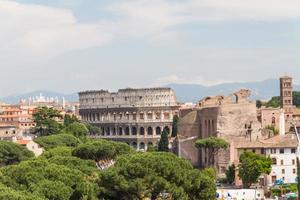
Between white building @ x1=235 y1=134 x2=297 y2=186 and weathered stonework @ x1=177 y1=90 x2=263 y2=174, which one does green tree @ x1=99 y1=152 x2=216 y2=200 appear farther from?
weathered stonework @ x1=177 y1=90 x2=263 y2=174

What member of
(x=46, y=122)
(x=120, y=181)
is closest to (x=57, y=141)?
(x=46, y=122)

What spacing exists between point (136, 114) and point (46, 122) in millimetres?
30186

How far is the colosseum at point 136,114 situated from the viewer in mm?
138500

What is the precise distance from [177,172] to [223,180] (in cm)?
2859

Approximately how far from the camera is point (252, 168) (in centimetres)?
6512

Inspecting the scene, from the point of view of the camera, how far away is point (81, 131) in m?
112

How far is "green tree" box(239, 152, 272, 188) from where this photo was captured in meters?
65.2

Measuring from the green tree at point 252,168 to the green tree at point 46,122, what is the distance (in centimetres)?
5024

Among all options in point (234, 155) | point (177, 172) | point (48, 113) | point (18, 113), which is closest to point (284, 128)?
point (234, 155)

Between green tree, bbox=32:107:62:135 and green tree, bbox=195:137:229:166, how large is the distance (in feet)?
124

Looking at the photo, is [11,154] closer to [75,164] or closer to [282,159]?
[75,164]

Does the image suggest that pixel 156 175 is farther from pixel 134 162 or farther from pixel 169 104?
pixel 169 104

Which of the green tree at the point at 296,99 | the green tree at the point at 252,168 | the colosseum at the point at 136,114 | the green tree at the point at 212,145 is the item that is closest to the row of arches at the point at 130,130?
the colosseum at the point at 136,114

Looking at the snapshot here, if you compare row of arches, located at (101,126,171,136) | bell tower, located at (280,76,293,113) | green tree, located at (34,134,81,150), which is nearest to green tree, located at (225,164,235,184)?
green tree, located at (34,134,81,150)
